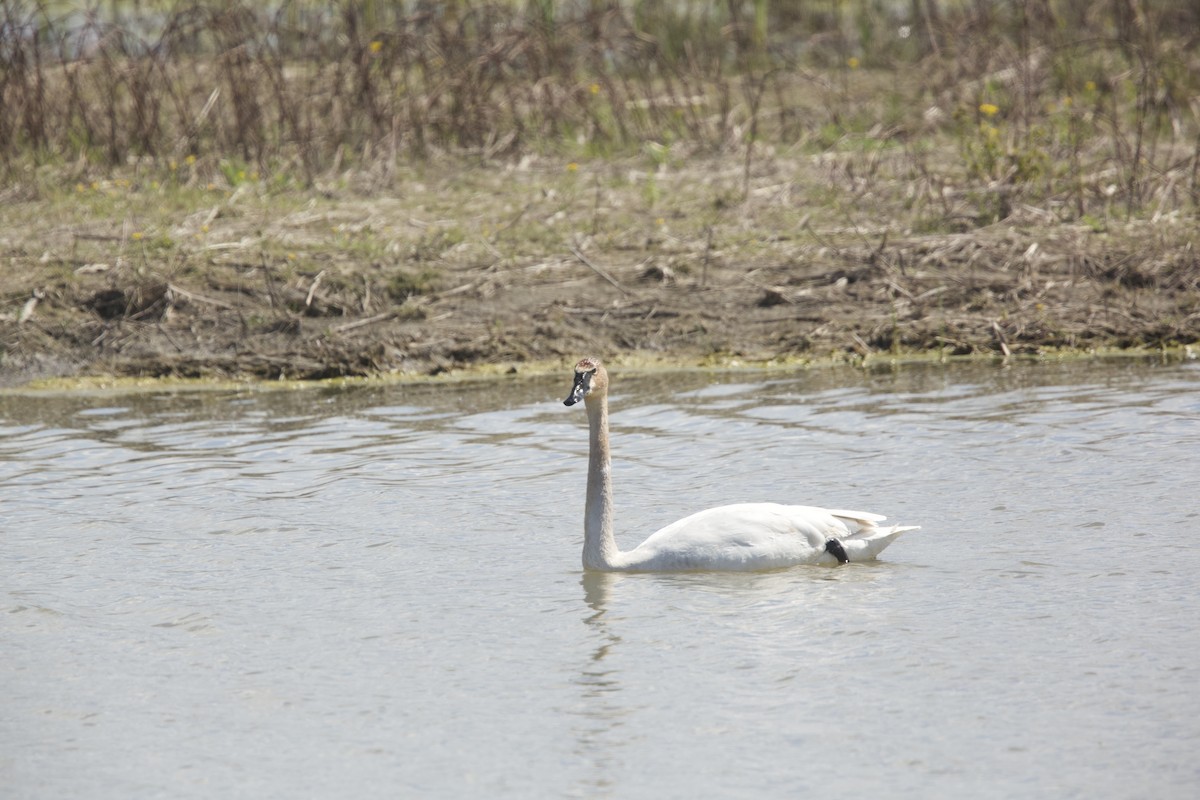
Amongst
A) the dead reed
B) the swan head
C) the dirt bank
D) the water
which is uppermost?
the dead reed

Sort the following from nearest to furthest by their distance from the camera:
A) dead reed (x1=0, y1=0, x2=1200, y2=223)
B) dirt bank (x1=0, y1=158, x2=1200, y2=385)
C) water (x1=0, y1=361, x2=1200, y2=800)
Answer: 1. water (x1=0, y1=361, x2=1200, y2=800)
2. dirt bank (x1=0, y1=158, x2=1200, y2=385)
3. dead reed (x1=0, y1=0, x2=1200, y2=223)

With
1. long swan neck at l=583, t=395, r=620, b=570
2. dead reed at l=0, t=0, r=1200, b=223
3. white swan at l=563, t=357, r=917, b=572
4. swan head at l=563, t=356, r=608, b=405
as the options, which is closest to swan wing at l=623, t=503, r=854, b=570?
white swan at l=563, t=357, r=917, b=572

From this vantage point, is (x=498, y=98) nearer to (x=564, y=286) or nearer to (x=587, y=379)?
(x=564, y=286)

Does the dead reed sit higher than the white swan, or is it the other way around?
the dead reed

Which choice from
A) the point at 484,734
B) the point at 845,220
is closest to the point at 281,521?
the point at 484,734

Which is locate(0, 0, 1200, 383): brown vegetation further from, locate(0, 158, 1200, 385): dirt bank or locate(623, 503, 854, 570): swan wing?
locate(623, 503, 854, 570): swan wing

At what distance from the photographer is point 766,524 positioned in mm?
6680

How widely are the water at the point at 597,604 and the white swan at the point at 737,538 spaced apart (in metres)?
0.10

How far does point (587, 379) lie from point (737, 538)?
91 cm

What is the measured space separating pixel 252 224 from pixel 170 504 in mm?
4798

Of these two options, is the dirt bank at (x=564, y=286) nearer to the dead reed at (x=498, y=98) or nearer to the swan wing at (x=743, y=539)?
the dead reed at (x=498, y=98)

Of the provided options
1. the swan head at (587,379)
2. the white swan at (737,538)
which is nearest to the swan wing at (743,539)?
the white swan at (737,538)

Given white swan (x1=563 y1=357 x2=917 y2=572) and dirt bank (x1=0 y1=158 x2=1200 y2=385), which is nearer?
white swan (x1=563 y1=357 x2=917 y2=572)

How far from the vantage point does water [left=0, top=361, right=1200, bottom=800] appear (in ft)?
15.8
